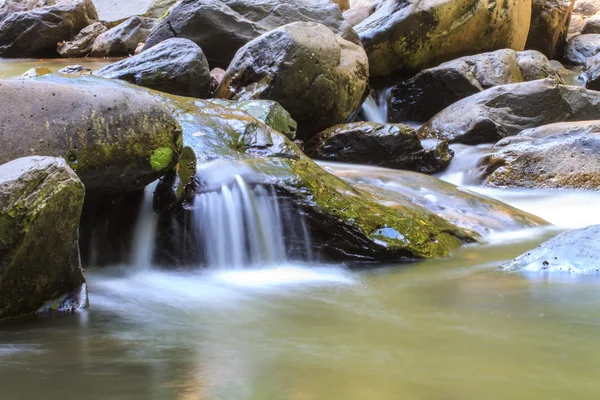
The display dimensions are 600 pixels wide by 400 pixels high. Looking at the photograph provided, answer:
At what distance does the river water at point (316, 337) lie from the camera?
7.75ft

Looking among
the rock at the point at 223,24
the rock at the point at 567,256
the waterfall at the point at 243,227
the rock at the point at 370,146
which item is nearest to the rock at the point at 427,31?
the rock at the point at 223,24

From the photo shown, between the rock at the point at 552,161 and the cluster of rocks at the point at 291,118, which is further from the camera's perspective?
the rock at the point at 552,161

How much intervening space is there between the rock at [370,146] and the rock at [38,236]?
548 centimetres

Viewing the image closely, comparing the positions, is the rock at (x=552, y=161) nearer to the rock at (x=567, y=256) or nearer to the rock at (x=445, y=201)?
the rock at (x=445, y=201)

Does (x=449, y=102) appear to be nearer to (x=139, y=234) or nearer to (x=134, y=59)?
(x=134, y=59)

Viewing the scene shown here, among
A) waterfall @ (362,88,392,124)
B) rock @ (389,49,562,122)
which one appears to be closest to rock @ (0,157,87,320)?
waterfall @ (362,88,392,124)

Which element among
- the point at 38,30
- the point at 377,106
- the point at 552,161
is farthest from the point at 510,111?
the point at 38,30

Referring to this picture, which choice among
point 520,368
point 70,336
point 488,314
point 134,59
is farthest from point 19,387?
point 134,59

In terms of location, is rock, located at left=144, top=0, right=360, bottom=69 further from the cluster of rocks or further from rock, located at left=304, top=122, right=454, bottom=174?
rock, located at left=304, top=122, right=454, bottom=174

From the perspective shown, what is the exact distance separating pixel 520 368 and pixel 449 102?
9.37m

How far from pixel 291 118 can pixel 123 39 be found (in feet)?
31.8

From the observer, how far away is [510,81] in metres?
11.5

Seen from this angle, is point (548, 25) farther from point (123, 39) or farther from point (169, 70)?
point (169, 70)

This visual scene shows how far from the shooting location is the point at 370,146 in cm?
864
